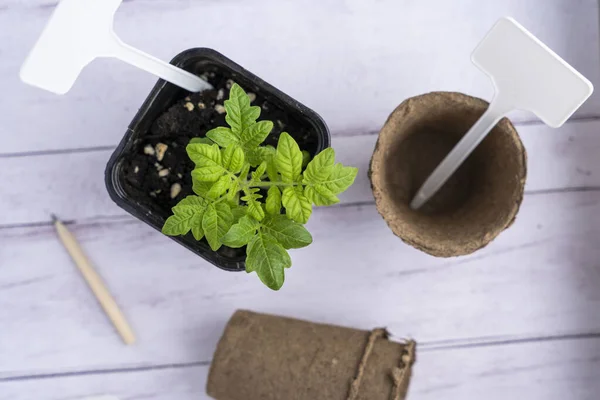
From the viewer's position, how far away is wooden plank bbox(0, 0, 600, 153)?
0.95 m

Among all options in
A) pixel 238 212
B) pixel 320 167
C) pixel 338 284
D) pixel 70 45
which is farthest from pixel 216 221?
pixel 338 284

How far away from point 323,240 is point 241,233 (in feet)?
1.09

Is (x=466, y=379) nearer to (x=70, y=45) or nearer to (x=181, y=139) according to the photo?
(x=181, y=139)

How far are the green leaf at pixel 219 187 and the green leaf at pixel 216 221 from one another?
0.02 metres

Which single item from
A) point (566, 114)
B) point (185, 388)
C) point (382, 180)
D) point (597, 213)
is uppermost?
point (566, 114)

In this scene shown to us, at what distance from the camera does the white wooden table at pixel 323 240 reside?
952 mm

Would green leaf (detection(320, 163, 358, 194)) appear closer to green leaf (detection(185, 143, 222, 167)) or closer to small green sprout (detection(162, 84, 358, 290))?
small green sprout (detection(162, 84, 358, 290))

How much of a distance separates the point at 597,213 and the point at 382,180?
0.41m

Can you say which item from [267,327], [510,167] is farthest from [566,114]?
[267,327]

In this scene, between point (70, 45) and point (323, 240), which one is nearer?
point (70, 45)

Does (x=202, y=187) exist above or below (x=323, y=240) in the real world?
above

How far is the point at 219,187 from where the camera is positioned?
2.10 feet

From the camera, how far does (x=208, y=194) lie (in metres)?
0.65

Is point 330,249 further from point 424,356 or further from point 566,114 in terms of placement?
→ point 566,114
